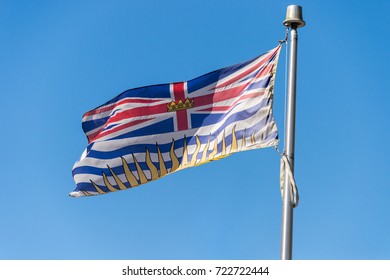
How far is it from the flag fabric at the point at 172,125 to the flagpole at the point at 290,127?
0.99m

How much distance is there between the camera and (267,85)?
18266mm

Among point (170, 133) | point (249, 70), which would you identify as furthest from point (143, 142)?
point (249, 70)

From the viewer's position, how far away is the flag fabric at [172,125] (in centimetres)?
1839

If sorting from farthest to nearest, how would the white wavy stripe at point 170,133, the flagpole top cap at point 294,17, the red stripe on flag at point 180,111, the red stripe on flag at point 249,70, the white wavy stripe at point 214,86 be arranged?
the red stripe on flag at point 180,111 → the white wavy stripe at point 214,86 → the red stripe on flag at point 249,70 → the white wavy stripe at point 170,133 → the flagpole top cap at point 294,17

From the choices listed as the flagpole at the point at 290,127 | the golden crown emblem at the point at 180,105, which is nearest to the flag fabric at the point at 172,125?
the golden crown emblem at the point at 180,105

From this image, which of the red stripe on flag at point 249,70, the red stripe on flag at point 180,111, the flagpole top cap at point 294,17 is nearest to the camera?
the flagpole top cap at point 294,17

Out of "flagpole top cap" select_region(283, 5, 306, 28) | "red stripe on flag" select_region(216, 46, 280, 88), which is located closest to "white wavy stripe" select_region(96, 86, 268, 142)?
"red stripe on flag" select_region(216, 46, 280, 88)

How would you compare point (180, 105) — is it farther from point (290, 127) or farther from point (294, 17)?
point (290, 127)

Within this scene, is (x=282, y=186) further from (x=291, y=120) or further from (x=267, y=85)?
(x=267, y=85)

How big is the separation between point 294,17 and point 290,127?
2208 mm

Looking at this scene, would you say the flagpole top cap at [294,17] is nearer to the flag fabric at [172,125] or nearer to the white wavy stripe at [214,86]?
the flag fabric at [172,125]

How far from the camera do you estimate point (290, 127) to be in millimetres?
16453

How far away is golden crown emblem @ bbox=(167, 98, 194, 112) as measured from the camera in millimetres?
19797
